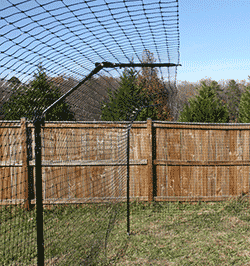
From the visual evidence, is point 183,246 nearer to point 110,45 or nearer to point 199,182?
point 199,182

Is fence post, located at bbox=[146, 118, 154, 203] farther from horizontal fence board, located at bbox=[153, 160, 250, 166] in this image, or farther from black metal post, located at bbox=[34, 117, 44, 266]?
black metal post, located at bbox=[34, 117, 44, 266]

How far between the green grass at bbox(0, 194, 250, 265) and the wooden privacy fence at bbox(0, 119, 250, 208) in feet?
0.98

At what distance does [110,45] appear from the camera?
1.84 metres

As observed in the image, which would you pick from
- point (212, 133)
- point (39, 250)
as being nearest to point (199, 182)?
point (212, 133)

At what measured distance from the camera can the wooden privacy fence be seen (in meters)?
5.25

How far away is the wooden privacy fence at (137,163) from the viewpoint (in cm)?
525

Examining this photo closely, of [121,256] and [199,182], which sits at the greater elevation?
[199,182]

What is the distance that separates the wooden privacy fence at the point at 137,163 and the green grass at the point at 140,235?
0.98ft

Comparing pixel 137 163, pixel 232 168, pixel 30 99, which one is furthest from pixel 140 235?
pixel 30 99

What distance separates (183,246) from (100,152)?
2.48m

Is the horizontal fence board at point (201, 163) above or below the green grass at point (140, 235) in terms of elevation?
above

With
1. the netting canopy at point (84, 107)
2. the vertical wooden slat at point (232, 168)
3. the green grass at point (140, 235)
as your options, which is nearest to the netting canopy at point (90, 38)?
the netting canopy at point (84, 107)

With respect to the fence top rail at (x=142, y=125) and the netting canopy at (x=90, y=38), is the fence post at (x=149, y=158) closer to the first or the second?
the fence top rail at (x=142, y=125)

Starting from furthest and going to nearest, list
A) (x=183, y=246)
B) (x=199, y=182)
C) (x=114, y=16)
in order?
1. (x=199, y=182)
2. (x=183, y=246)
3. (x=114, y=16)
